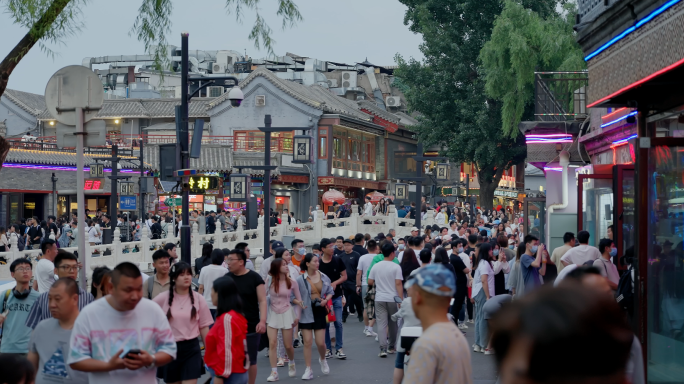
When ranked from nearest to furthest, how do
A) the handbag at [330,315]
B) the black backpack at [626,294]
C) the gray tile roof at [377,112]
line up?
A: the black backpack at [626,294], the handbag at [330,315], the gray tile roof at [377,112]

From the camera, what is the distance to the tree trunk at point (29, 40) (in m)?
9.82

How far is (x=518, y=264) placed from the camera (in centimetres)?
1306

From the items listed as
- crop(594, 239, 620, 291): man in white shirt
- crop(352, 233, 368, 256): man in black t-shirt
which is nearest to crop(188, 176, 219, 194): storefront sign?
crop(352, 233, 368, 256): man in black t-shirt

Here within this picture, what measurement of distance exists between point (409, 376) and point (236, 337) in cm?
395

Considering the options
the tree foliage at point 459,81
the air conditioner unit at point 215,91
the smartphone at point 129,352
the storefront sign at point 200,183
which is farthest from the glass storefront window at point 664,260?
the air conditioner unit at point 215,91

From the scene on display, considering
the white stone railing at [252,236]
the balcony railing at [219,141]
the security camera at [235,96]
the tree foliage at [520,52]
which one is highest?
the tree foliage at [520,52]

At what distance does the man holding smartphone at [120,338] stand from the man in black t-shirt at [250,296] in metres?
3.99

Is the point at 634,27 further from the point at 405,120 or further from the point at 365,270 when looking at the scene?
the point at 405,120

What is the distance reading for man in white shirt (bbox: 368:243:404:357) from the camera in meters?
12.5

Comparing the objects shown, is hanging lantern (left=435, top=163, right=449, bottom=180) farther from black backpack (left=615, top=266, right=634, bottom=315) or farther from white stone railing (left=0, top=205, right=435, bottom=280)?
black backpack (left=615, top=266, right=634, bottom=315)

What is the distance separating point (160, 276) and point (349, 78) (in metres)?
54.8

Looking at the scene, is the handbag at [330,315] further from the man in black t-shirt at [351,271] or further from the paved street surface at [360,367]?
the man in black t-shirt at [351,271]

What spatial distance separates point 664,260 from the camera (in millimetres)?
8180

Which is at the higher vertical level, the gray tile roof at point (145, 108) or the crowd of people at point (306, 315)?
the gray tile roof at point (145, 108)
